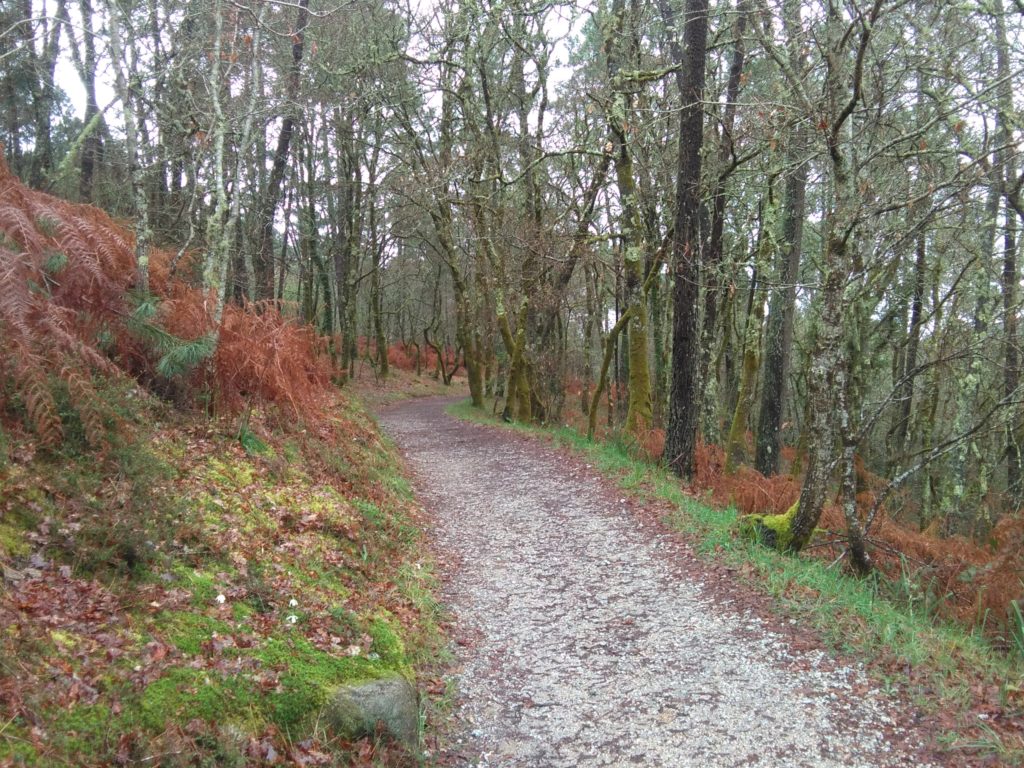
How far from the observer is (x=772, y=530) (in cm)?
696

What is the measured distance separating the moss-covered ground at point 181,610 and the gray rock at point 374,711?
84 millimetres

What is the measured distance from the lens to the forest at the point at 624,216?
6.39 meters

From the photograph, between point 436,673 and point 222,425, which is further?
point 222,425

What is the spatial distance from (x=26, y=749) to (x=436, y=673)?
273 cm

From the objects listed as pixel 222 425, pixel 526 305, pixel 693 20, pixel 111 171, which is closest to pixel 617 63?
pixel 693 20

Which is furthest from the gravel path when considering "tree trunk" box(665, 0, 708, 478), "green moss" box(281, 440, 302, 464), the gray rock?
"tree trunk" box(665, 0, 708, 478)

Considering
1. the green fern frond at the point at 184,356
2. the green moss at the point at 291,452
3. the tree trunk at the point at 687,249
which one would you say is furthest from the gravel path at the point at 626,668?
the green fern frond at the point at 184,356

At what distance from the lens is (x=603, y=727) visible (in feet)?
13.4

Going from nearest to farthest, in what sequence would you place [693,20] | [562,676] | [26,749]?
[26,749], [562,676], [693,20]

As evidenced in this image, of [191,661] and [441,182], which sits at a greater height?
[441,182]

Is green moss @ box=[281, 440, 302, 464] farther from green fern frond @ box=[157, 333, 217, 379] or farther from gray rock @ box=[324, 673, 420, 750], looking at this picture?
gray rock @ box=[324, 673, 420, 750]

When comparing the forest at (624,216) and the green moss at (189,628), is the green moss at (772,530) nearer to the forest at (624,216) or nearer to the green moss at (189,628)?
the forest at (624,216)

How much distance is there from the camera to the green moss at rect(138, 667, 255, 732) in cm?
300

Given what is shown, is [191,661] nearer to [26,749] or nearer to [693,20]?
[26,749]
